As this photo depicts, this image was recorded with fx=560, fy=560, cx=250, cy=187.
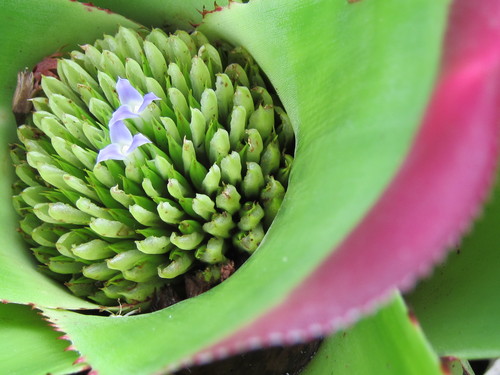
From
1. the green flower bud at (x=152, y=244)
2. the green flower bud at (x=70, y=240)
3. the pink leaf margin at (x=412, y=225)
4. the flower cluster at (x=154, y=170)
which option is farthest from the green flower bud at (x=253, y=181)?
the pink leaf margin at (x=412, y=225)

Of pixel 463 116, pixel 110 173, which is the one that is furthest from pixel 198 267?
pixel 463 116

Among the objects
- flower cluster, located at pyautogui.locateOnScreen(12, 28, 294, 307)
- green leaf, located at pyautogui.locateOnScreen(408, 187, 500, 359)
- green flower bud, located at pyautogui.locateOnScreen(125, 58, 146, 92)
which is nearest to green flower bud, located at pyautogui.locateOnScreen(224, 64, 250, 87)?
flower cluster, located at pyautogui.locateOnScreen(12, 28, 294, 307)

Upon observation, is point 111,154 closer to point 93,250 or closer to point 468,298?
point 93,250

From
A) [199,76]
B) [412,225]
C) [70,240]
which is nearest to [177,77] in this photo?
[199,76]

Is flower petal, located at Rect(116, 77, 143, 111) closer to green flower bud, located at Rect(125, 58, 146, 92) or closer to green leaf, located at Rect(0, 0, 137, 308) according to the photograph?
green flower bud, located at Rect(125, 58, 146, 92)

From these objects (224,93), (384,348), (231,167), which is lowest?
(384,348)

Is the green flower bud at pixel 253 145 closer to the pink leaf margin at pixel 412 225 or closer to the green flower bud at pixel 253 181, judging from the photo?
the green flower bud at pixel 253 181
